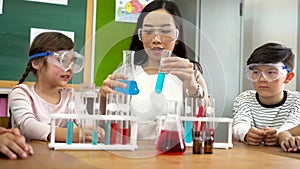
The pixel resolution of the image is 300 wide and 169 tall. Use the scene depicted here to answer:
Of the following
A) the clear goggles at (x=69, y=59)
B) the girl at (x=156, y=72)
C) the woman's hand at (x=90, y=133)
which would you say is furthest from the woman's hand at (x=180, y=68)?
the clear goggles at (x=69, y=59)

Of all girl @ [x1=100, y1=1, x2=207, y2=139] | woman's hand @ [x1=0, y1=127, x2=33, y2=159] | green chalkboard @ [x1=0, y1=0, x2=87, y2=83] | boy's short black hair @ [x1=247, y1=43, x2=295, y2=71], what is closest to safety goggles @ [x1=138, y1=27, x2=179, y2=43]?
girl @ [x1=100, y1=1, x2=207, y2=139]

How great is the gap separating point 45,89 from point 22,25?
4.30 feet

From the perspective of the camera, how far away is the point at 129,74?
941mm

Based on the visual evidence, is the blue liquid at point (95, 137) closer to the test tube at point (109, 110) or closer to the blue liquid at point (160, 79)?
the test tube at point (109, 110)

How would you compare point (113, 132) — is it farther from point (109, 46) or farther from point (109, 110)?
point (109, 46)

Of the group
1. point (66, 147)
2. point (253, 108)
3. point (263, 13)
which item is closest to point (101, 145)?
point (66, 147)

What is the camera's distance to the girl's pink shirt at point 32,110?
1189mm

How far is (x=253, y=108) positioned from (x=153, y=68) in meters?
1.00

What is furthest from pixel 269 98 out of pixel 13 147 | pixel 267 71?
A: pixel 13 147

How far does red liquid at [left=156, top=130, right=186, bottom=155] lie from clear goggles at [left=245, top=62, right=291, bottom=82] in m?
0.78

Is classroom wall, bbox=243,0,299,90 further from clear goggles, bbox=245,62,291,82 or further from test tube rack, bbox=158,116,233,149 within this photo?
test tube rack, bbox=158,116,233,149

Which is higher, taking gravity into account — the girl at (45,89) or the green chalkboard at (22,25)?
the green chalkboard at (22,25)

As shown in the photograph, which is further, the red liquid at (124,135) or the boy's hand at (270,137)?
the boy's hand at (270,137)

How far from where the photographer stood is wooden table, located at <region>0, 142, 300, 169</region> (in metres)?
0.74
